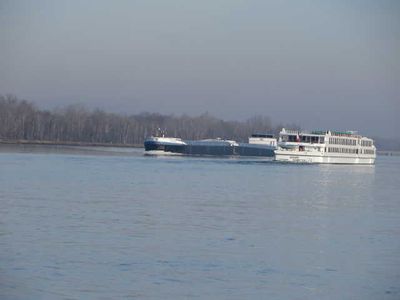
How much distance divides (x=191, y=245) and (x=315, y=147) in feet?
146

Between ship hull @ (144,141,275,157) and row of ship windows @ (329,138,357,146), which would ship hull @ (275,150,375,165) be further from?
ship hull @ (144,141,275,157)

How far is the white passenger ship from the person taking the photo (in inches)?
2239

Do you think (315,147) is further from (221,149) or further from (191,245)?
(191,245)

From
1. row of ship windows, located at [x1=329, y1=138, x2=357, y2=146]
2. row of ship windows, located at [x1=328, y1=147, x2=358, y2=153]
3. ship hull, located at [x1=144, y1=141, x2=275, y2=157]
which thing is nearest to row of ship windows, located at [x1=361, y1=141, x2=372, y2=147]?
row of ship windows, located at [x1=329, y1=138, x2=357, y2=146]

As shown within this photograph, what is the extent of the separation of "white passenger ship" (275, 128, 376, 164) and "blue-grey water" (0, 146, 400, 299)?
1287 inches

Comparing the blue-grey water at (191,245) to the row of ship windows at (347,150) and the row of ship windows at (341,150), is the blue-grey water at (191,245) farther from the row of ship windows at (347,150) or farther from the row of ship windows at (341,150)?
the row of ship windows at (347,150)

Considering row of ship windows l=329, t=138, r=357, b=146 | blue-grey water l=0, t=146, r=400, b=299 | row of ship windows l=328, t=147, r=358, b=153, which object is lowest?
blue-grey water l=0, t=146, r=400, b=299

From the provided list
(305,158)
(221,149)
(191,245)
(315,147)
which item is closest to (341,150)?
(315,147)

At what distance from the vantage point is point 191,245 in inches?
530

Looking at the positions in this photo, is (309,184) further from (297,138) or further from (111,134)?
(111,134)

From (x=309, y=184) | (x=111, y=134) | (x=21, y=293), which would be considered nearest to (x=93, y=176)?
(x=309, y=184)

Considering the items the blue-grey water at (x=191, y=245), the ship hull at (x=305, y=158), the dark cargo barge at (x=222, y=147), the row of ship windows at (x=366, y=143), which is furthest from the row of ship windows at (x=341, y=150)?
the blue-grey water at (x=191, y=245)

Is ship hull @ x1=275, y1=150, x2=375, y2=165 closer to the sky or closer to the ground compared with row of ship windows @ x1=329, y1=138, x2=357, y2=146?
closer to the ground

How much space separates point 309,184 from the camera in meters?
31.9
